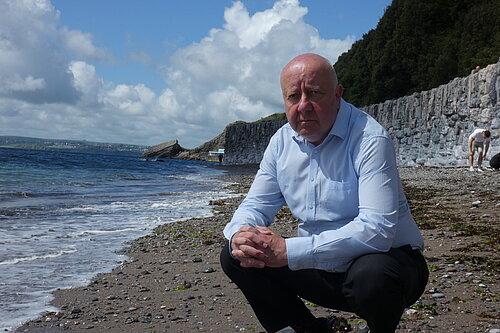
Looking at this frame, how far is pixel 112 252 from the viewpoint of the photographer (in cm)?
639

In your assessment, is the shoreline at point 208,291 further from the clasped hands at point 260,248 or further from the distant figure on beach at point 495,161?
the distant figure on beach at point 495,161

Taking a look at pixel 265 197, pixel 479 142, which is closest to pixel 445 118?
pixel 479 142

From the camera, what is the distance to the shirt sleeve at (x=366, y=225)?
2154 millimetres

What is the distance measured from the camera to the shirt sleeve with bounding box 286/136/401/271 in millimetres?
2154

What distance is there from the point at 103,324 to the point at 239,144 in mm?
50107

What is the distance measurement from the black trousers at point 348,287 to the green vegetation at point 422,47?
1212 inches

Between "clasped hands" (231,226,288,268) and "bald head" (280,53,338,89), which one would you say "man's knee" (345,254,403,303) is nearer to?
"clasped hands" (231,226,288,268)

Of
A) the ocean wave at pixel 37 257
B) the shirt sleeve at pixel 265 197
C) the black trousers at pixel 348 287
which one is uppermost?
the shirt sleeve at pixel 265 197

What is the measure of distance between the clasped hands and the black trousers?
15 centimetres

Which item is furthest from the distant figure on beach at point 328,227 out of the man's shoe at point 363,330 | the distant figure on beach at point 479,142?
the distant figure on beach at point 479,142

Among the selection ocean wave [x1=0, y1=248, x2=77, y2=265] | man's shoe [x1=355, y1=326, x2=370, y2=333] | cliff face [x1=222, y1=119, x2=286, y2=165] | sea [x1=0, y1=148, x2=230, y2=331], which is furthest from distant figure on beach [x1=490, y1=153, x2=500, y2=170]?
cliff face [x1=222, y1=119, x2=286, y2=165]

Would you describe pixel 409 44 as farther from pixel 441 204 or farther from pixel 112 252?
pixel 112 252

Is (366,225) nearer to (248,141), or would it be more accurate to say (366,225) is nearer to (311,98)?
(311,98)

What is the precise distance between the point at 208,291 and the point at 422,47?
136 ft
